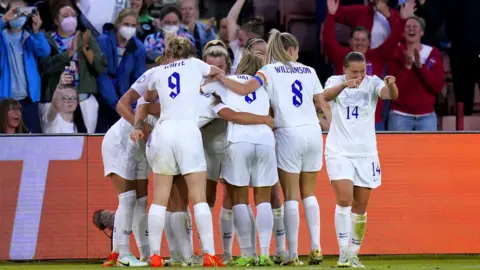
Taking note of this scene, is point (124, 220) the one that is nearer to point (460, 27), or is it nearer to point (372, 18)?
point (372, 18)

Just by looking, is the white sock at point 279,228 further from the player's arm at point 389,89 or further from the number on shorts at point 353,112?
the player's arm at point 389,89

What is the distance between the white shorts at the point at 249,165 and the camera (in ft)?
33.5

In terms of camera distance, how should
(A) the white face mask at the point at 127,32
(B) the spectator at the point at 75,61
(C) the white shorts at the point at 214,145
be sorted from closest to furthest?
(C) the white shorts at the point at 214,145 → (B) the spectator at the point at 75,61 → (A) the white face mask at the point at 127,32

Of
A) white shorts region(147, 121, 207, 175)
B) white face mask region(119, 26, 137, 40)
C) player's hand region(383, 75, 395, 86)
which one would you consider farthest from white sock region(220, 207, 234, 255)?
white face mask region(119, 26, 137, 40)

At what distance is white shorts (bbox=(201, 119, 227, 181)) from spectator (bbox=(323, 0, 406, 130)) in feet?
15.2

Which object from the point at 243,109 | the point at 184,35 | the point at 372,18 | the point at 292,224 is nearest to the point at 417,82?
the point at 372,18

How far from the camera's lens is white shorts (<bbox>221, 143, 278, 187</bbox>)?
10.2 metres

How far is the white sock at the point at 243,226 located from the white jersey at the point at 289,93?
970 mm

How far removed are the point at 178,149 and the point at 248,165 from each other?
2.77 feet

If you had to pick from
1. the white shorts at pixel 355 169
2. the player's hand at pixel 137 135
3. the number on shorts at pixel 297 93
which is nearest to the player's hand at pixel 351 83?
the number on shorts at pixel 297 93

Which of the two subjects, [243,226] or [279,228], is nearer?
[243,226]

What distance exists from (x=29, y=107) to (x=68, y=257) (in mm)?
2514

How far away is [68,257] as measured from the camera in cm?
1292

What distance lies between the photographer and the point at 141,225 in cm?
1082
